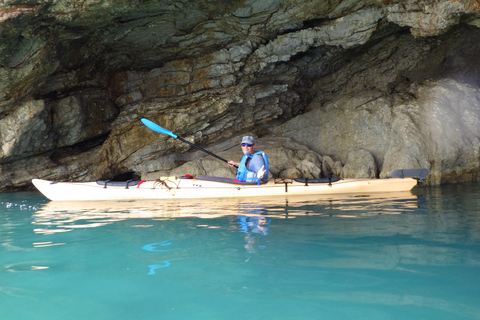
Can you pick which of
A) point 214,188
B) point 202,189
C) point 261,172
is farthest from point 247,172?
point 202,189

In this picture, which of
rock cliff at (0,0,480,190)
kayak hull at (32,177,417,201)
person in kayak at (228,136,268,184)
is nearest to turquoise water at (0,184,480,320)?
kayak hull at (32,177,417,201)

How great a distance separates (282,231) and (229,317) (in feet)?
6.76

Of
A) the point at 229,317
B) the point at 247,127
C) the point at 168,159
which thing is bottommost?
the point at 229,317

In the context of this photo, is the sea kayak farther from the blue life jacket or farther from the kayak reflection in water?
the kayak reflection in water

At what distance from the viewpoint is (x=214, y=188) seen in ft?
26.5

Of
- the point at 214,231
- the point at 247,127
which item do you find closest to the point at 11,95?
the point at 247,127

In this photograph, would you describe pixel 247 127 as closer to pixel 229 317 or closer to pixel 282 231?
pixel 282 231

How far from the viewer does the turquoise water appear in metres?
1.99

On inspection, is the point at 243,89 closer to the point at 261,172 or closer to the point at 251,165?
the point at 251,165

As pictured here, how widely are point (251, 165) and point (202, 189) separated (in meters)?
1.24

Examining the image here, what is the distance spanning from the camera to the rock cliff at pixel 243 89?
9.08 meters

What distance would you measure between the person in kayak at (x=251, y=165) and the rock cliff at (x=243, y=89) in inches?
128

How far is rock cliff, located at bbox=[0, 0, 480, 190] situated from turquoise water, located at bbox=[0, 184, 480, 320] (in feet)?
19.4

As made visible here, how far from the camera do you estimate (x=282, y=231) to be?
153 inches
